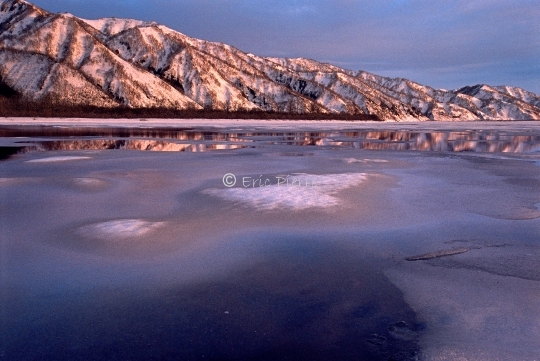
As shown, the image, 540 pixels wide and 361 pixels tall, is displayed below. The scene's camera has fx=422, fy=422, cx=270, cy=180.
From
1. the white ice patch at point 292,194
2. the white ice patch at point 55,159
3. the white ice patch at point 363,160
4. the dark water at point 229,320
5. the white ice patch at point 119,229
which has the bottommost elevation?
the dark water at point 229,320

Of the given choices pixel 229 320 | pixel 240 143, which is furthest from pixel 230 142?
pixel 229 320

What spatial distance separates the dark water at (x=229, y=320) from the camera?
3004 millimetres

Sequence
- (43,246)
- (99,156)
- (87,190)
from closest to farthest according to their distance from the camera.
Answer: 1. (43,246)
2. (87,190)
3. (99,156)

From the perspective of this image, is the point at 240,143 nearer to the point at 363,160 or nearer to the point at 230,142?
the point at 230,142

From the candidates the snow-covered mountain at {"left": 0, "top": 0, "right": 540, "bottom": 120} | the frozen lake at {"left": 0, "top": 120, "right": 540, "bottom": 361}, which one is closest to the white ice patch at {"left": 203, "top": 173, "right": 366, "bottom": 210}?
the frozen lake at {"left": 0, "top": 120, "right": 540, "bottom": 361}

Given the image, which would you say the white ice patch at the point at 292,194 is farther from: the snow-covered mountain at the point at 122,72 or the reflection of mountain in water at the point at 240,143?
the snow-covered mountain at the point at 122,72

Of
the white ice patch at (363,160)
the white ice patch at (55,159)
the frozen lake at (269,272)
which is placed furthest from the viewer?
the white ice patch at (363,160)

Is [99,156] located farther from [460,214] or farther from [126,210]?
[460,214]

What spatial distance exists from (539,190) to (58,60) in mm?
110030

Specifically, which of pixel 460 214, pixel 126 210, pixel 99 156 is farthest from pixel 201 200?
pixel 99 156

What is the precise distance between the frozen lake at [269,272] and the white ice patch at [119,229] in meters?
0.04

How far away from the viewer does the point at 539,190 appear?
8945 mm

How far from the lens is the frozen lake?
10.3 feet

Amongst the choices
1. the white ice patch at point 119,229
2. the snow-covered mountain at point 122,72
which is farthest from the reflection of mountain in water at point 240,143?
the snow-covered mountain at point 122,72
